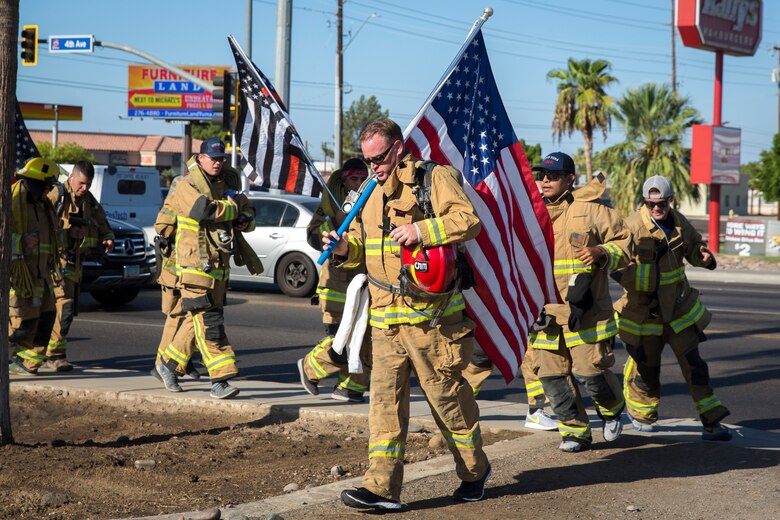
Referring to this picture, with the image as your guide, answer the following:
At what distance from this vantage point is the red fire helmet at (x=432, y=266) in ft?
17.6

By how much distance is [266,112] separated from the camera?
25.2ft

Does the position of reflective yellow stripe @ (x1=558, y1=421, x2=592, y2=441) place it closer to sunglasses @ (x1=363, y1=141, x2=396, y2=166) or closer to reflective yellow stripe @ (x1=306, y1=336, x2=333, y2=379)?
reflective yellow stripe @ (x1=306, y1=336, x2=333, y2=379)

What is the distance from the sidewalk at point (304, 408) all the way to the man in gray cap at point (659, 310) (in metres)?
0.25

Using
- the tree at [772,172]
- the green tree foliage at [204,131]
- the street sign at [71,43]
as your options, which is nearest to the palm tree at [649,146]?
the tree at [772,172]

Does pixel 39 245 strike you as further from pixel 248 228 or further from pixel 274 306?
pixel 274 306

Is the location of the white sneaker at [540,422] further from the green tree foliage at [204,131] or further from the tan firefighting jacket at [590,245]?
the green tree foliage at [204,131]

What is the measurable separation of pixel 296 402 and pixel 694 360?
9.85ft

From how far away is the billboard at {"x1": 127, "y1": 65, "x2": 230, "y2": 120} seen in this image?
2650 inches

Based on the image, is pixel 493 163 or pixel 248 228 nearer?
pixel 493 163

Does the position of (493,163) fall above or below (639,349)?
above

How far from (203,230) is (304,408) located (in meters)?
1.61

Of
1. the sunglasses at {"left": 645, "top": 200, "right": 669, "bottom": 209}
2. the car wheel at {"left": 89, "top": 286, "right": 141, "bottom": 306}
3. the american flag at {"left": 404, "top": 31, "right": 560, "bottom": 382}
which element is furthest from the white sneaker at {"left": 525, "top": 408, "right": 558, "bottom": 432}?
the car wheel at {"left": 89, "top": 286, "right": 141, "bottom": 306}

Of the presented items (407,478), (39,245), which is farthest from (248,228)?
(407,478)

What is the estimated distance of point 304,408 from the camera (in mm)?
7996
